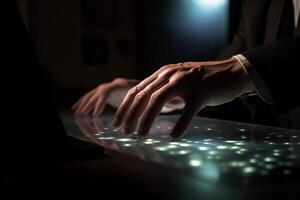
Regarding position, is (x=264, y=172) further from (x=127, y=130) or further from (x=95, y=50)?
(x=95, y=50)

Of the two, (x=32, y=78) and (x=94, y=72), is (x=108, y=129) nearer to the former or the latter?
(x=32, y=78)

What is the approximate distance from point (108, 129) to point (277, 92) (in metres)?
0.33

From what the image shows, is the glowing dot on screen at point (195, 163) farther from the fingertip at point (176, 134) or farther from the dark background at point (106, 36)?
the dark background at point (106, 36)

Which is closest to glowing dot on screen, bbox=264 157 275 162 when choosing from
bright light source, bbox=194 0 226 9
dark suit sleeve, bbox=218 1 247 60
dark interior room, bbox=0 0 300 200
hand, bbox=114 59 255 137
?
dark interior room, bbox=0 0 300 200

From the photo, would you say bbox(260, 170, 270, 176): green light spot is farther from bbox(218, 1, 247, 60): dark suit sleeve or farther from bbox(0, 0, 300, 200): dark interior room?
bbox(218, 1, 247, 60): dark suit sleeve

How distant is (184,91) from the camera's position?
2.55ft

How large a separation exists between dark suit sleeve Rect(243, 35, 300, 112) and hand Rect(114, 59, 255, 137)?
33mm

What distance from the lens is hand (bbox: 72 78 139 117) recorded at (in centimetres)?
129

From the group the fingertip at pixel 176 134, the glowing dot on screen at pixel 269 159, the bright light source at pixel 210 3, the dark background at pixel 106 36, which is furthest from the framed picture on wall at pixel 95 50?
the glowing dot on screen at pixel 269 159

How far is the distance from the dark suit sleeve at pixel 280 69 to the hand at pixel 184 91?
1.3 inches

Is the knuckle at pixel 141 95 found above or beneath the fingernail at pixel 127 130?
above

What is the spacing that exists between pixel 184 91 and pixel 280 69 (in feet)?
0.63

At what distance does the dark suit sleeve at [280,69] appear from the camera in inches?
32.6

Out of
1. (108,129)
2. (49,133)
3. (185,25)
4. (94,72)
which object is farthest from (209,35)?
(49,133)
